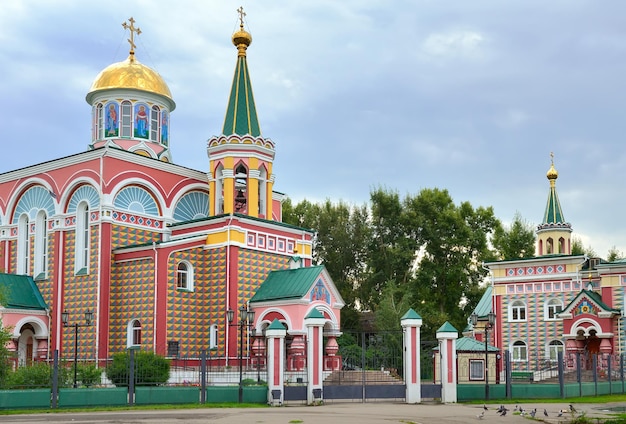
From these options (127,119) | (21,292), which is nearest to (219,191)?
(127,119)

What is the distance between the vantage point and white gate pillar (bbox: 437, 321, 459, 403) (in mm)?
24672

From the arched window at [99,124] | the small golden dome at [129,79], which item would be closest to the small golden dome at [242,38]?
the small golden dome at [129,79]

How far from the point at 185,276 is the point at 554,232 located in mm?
20357

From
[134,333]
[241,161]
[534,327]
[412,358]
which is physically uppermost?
[241,161]

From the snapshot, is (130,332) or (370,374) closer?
(370,374)

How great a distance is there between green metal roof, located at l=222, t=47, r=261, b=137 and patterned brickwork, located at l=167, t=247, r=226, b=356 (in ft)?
18.9

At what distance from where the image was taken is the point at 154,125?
38.8m

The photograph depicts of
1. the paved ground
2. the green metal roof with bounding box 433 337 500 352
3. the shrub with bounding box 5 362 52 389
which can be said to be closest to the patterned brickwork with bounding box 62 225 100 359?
the shrub with bounding box 5 362 52 389

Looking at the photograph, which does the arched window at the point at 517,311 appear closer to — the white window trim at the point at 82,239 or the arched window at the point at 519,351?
the arched window at the point at 519,351

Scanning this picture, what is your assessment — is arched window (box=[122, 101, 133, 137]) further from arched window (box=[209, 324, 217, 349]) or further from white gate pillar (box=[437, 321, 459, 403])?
white gate pillar (box=[437, 321, 459, 403])

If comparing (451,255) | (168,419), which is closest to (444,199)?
(451,255)

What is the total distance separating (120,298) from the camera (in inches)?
1286

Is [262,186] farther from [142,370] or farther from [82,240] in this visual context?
[142,370]

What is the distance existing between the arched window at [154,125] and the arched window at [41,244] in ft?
20.5
